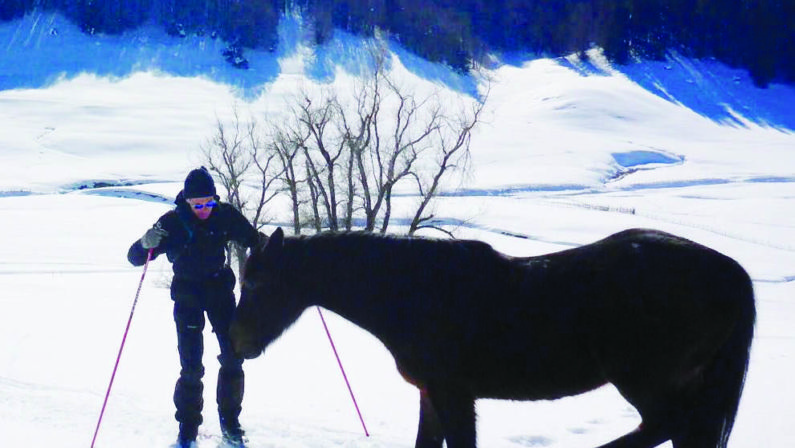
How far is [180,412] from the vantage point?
492 cm

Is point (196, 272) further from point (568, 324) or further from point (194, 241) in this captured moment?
point (568, 324)

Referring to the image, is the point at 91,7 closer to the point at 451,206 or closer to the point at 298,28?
the point at 298,28

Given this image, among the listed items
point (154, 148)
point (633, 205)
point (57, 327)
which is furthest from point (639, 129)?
point (57, 327)

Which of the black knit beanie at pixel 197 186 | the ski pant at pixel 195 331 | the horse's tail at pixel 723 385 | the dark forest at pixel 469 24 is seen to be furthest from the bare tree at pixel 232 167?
the dark forest at pixel 469 24

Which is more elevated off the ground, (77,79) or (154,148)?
(77,79)

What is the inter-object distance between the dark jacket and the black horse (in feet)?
3.51

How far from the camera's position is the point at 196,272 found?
4.87 meters

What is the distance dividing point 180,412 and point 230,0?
93.5 meters

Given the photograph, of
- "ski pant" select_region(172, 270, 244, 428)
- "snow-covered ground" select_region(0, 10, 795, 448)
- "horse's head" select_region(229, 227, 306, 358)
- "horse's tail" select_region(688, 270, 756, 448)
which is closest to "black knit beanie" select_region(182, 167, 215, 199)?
"ski pant" select_region(172, 270, 244, 428)

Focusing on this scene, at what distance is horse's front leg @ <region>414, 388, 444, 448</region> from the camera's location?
404 centimetres

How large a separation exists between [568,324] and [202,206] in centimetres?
274

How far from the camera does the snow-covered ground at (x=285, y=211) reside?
5.78 meters

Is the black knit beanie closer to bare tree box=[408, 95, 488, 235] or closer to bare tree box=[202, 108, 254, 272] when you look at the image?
bare tree box=[202, 108, 254, 272]

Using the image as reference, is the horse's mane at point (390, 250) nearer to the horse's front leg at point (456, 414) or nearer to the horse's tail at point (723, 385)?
the horse's front leg at point (456, 414)
